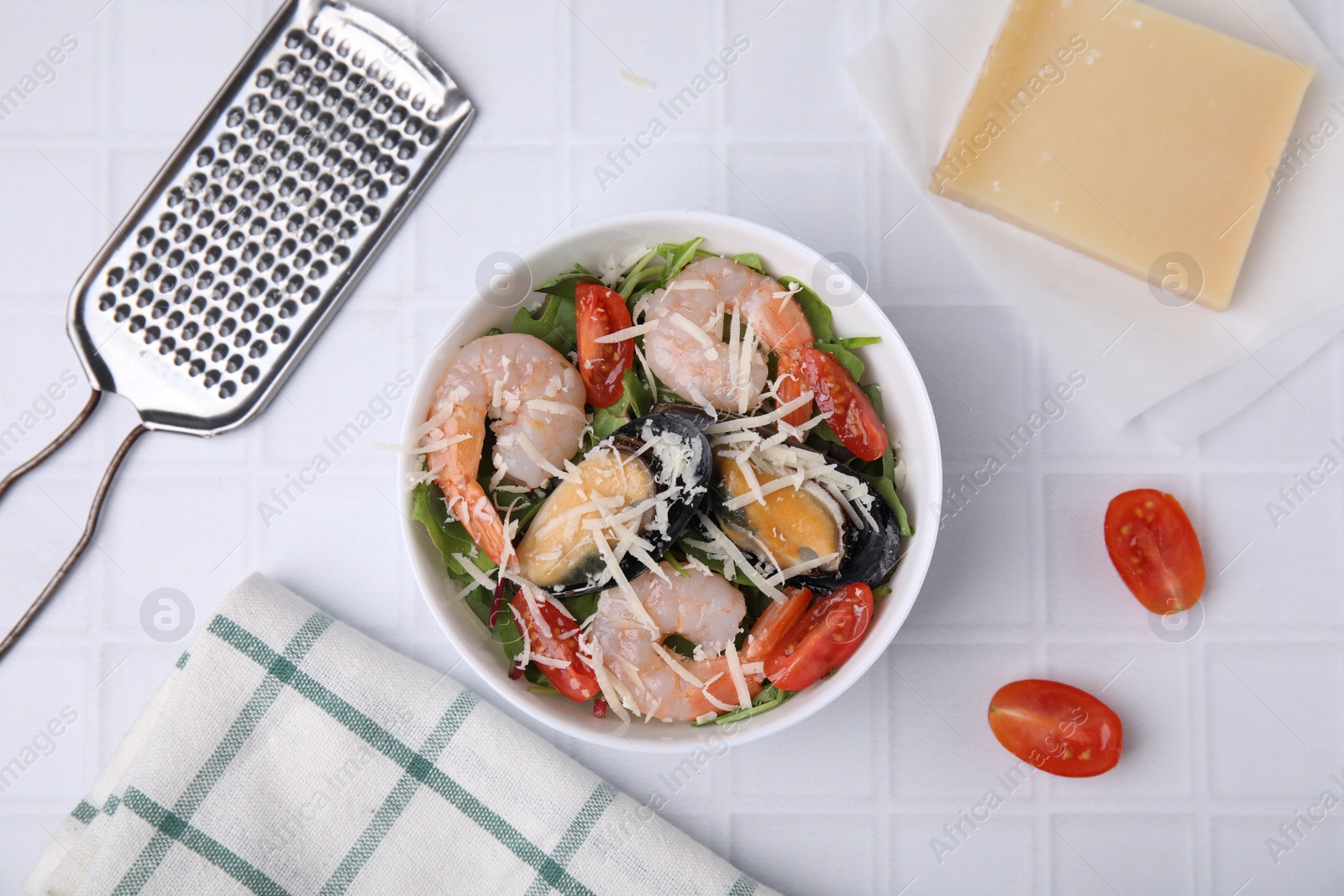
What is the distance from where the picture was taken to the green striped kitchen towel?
54.6 inches

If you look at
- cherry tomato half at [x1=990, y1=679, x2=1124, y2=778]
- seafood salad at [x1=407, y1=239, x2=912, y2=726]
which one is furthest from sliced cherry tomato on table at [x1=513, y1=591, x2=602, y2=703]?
cherry tomato half at [x1=990, y1=679, x2=1124, y2=778]

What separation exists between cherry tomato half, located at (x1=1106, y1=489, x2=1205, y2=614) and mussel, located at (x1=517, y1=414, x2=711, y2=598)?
2.47ft

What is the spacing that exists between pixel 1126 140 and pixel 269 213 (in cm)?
140

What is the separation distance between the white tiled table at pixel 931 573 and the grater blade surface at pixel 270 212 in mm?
53

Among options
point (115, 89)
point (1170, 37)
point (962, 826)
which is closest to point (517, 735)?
point (962, 826)

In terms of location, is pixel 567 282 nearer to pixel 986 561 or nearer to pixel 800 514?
pixel 800 514

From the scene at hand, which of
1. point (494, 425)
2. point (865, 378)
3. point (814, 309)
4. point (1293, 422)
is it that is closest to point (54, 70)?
point (494, 425)

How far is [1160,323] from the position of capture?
144cm

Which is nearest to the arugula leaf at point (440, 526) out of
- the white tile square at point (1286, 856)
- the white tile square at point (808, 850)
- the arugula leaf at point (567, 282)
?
the arugula leaf at point (567, 282)

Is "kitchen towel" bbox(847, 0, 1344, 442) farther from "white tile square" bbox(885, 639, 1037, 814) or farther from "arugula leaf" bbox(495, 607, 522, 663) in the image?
"arugula leaf" bbox(495, 607, 522, 663)

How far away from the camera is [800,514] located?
1112 mm

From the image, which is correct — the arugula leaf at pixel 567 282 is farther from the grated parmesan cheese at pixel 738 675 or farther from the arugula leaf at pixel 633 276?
the grated parmesan cheese at pixel 738 675

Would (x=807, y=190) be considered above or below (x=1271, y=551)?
above

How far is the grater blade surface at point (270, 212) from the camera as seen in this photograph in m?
1.42
